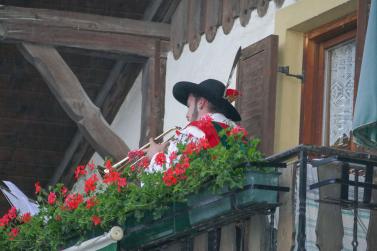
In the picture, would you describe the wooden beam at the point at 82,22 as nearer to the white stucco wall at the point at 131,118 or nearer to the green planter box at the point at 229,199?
the white stucco wall at the point at 131,118

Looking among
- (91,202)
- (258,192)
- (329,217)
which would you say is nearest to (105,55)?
(91,202)

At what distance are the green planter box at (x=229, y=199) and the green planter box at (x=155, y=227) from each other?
4.2 inches

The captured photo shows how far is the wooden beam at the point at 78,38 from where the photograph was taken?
33.1 ft

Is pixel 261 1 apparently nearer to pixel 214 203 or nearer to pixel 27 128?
pixel 214 203

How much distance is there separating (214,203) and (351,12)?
5.76 feet

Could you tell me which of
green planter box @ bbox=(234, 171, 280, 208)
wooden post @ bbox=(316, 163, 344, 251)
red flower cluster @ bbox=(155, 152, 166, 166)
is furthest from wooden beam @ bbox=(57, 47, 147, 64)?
wooden post @ bbox=(316, 163, 344, 251)

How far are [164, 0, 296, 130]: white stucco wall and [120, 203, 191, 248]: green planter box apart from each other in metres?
1.78

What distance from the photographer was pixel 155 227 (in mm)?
7641

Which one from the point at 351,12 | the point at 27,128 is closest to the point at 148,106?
the point at 27,128

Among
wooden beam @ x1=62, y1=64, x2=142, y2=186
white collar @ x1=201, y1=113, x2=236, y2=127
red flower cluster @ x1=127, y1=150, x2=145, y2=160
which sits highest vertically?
wooden beam @ x1=62, y1=64, x2=142, y2=186

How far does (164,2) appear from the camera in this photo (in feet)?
34.9

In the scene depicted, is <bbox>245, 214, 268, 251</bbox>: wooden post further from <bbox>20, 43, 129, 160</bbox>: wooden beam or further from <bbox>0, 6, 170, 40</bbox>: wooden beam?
<bbox>0, 6, 170, 40</bbox>: wooden beam

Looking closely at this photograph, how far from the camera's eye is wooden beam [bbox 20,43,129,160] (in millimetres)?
10117

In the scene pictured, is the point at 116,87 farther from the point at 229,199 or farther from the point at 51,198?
the point at 229,199
